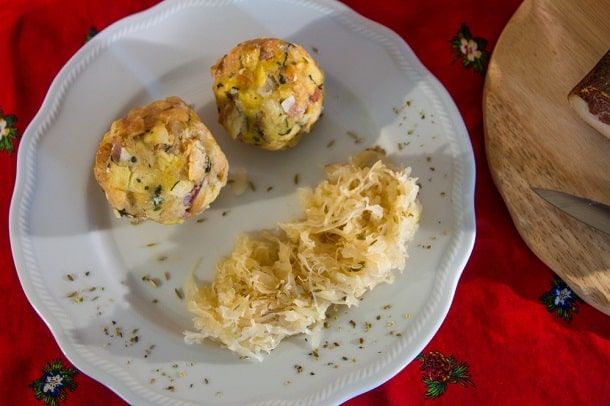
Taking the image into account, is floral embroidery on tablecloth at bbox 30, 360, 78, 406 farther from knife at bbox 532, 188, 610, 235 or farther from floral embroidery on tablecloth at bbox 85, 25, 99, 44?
knife at bbox 532, 188, 610, 235

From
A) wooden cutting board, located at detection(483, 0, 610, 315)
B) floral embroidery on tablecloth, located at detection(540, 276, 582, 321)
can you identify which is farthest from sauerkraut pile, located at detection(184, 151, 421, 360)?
floral embroidery on tablecloth, located at detection(540, 276, 582, 321)

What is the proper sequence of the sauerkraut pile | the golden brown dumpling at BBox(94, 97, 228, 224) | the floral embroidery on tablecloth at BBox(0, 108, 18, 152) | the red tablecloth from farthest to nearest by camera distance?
the floral embroidery on tablecloth at BBox(0, 108, 18, 152)
the red tablecloth
the sauerkraut pile
the golden brown dumpling at BBox(94, 97, 228, 224)

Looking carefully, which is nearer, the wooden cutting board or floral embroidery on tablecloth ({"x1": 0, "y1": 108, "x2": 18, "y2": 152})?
the wooden cutting board

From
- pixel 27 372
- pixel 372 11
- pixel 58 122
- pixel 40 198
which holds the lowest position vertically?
pixel 27 372

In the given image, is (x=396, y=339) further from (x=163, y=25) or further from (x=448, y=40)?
(x=163, y=25)

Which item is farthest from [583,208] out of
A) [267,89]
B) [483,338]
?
[267,89]

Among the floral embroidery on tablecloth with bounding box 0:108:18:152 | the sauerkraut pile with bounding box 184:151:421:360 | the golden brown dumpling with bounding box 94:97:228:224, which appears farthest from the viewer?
the floral embroidery on tablecloth with bounding box 0:108:18:152

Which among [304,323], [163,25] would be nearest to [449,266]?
[304,323]

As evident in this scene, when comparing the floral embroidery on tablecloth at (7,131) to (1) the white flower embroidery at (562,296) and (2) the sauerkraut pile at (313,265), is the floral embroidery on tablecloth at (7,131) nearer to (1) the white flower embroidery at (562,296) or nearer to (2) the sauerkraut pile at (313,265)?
(2) the sauerkraut pile at (313,265)
